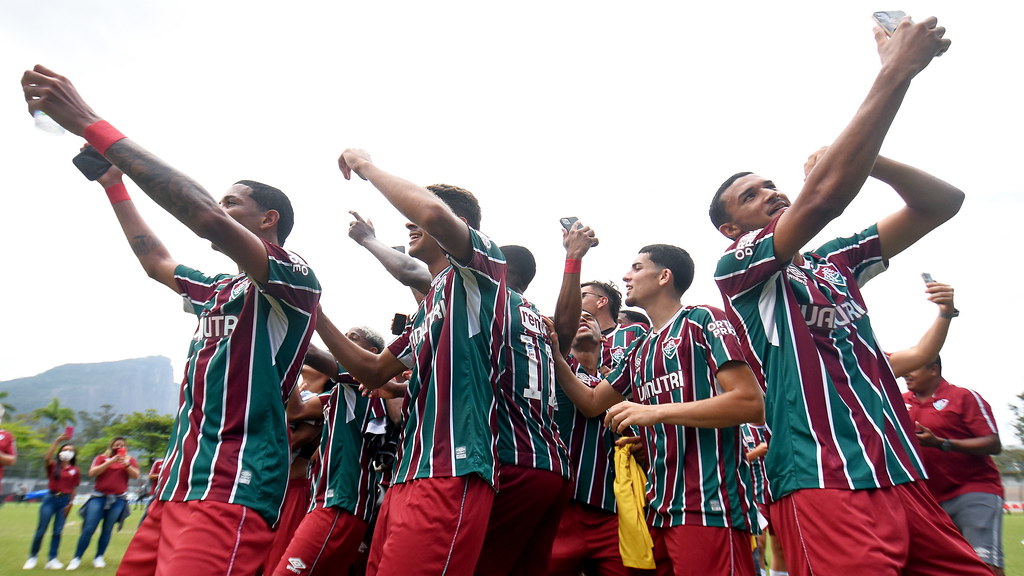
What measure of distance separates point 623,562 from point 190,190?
353 centimetres

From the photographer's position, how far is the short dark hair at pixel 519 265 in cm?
497

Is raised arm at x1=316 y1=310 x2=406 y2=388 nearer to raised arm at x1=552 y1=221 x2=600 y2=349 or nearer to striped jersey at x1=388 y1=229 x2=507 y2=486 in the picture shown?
striped jersey at x1=388 y1=229 x2=507 y2=486

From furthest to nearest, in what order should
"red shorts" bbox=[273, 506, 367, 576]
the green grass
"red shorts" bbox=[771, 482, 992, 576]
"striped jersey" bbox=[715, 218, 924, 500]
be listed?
1. the green grass
2. "red shorts" bbox=[273, 506, 367, 576]
3. "striped jersey" bbox=[715, 218, 924, 500]
4. "red shorts" bbox=[771, 482, 992, 576]

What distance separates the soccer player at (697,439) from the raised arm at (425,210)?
4.37ft

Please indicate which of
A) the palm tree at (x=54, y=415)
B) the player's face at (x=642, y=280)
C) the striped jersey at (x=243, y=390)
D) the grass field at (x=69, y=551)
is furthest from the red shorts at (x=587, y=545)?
the palm tree at (x=54, y=415)

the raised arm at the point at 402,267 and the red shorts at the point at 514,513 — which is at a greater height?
the raised arm at the point at 402,267

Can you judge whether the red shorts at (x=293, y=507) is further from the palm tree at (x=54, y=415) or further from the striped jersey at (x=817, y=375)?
the palm tree at (x=54, y=415)

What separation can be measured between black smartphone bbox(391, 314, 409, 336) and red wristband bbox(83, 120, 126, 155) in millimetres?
2121

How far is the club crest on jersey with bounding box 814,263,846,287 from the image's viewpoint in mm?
2973

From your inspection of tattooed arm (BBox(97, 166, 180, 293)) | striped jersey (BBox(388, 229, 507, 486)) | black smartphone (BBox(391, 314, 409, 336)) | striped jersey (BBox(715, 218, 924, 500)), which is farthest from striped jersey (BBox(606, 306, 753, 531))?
tattooed arm (BBox(97, 166, 180, 293))

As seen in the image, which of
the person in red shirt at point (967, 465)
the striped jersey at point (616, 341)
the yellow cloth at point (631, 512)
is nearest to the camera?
the yellow cloth at point (631, 512)

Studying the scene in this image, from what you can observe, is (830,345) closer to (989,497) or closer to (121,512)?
(989,497)

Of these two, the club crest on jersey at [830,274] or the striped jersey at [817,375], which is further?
the club crest on jersey at [830,274]

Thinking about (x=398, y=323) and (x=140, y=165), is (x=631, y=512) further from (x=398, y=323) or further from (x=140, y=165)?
(x=140, y=165)
